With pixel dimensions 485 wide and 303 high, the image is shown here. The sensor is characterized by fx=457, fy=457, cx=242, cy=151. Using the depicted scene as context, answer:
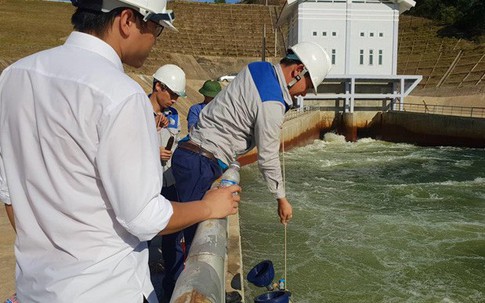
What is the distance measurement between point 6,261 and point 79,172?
11.1 feet

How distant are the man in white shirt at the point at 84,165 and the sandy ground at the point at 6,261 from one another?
8.11ft

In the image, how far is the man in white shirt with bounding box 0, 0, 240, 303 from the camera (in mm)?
1071

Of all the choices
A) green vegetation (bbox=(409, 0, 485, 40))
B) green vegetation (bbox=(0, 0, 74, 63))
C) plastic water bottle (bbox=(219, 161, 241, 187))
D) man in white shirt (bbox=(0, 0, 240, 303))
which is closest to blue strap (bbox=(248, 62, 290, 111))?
plastic water bottle (bbox=(219, 161, 241, 187))

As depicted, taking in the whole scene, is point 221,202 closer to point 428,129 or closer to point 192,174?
point 192,174

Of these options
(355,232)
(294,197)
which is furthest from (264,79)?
(294,197)

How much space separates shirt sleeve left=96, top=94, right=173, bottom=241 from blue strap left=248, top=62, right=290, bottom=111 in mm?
1587

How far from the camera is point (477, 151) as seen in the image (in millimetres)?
19641

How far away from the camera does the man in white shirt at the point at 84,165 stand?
1071 millimetres

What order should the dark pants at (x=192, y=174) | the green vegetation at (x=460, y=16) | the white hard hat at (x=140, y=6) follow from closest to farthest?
the white hard hat at (x=140, y=6)
the dark pants at (x=192, y=174)
the green vegetation at (x=460, y=16)

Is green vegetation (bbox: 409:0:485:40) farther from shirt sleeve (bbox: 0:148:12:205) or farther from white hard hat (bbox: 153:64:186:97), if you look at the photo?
shirt sleeve (bbox: 0:148:12:205)

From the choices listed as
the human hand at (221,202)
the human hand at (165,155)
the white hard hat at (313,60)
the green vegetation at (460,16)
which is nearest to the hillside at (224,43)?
the green vegetation at (460,16)

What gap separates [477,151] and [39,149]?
21324 mm

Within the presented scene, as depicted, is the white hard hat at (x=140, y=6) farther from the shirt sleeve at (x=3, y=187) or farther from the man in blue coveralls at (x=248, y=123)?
the man in blue coveralls at (x=248, y=123)

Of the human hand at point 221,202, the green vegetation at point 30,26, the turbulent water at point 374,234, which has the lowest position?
the turbulent water at point 374,234
